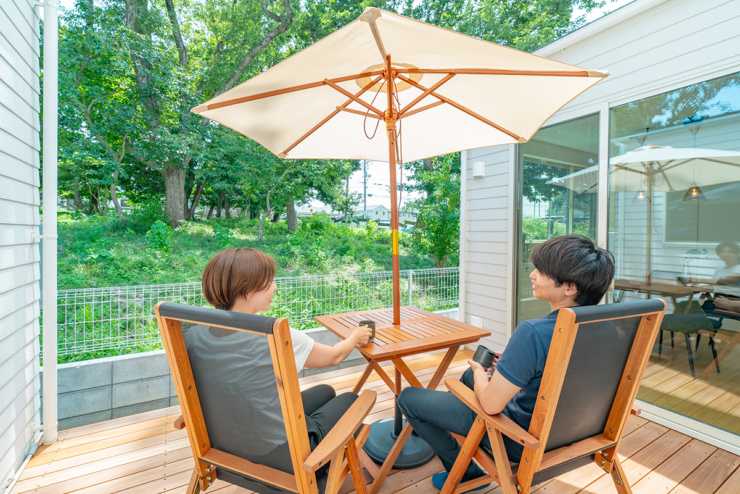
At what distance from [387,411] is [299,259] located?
5904 millimetres

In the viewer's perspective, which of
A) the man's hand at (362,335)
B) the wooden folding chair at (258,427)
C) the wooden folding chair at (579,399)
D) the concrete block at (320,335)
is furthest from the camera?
the concrete block at (320,335)

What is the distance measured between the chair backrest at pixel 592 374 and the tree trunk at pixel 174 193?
9150 mm

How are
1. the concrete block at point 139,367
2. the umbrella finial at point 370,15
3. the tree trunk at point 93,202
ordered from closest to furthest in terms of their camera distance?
the umbrella finial at point 370,15 < the concrete block at point 139,367 < the tree trunk at point 93,202

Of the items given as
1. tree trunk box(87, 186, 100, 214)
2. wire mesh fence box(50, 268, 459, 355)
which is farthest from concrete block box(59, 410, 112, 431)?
tree trunk box(87, 186, 100, 214)

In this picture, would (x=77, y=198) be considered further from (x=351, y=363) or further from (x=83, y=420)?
(x=351, y=363)

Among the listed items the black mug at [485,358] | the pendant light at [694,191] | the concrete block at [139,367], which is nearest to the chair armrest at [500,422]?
the black mug at [485,358]

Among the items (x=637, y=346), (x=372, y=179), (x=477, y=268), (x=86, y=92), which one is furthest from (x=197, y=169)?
(x=637, y=346)

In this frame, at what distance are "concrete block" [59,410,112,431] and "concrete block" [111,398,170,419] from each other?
4cm

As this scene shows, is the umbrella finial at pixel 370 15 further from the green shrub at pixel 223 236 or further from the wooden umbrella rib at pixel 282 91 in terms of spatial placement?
the green shrub at pixel 223 236

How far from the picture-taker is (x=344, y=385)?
116 inches

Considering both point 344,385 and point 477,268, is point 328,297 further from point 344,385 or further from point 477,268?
point 477,268

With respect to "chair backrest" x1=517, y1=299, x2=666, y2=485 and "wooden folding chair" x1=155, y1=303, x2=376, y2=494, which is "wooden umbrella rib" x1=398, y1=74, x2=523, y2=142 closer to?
"chair backrest" x1=517, y1=299, x2=666, y2=485

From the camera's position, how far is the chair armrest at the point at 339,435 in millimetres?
998

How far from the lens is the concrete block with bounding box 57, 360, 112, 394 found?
2.35m
